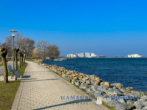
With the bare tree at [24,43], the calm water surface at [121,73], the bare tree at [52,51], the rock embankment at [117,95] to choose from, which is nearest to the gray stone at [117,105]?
the rock embankment at [117,95]

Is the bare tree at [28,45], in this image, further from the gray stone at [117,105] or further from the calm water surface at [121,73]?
the gray stone at [117,105]

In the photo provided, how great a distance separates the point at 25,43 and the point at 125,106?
7315cm

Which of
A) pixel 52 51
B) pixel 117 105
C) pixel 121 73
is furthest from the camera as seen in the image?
pixel 52 51

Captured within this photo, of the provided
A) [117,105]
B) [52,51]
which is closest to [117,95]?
[117,105]

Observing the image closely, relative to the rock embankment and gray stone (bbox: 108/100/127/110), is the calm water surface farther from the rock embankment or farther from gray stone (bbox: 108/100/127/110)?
gray stone (bbox: 108/100/127/110)

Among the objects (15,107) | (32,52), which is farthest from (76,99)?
(32,52)

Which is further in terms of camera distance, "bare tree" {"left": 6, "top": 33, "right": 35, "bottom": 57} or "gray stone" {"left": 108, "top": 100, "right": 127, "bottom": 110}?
"bare tree" {"left": 6, "top": 33, "right": 35, "bottom": 57}

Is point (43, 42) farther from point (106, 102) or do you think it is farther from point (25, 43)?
point (106, 102)

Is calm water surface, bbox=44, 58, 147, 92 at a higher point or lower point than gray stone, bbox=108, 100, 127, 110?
lower

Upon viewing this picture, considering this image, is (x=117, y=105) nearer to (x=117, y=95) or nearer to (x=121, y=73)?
(x=117, y=95)

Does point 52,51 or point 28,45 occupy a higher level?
point 28,45

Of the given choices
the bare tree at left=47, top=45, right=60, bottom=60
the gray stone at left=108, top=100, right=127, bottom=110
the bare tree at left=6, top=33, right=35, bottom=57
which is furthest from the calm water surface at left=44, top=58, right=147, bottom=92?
the bare tree at left=47, top=45, right=60, bottom=60

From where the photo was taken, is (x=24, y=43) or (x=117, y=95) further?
(x=24, y=43)

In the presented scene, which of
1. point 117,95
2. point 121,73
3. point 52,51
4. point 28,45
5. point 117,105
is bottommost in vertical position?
point 121,73
